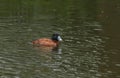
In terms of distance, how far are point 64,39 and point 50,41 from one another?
1440 mm

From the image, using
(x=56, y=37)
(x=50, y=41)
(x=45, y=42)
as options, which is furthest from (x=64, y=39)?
(x=45, y=42)

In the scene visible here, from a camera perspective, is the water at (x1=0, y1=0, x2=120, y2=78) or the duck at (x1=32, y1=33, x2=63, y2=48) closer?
the water at (x1=0, y1=0, x2=120, y2=78)

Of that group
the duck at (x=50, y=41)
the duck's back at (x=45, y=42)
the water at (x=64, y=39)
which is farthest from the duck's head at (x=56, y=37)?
the water at (x=64, y=39)

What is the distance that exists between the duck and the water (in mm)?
565

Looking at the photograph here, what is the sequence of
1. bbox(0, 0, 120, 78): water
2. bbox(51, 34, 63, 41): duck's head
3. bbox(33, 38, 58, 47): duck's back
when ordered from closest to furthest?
bbox(0, 0, 120, 78): water → bbox(33, 38, 58, 47): duck's back → bbox(51, 34, 63, 41): duck's head

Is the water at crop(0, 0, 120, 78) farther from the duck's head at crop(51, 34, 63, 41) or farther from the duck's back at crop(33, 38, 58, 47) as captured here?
the duck's back at crop(33, 38, 58, 47)

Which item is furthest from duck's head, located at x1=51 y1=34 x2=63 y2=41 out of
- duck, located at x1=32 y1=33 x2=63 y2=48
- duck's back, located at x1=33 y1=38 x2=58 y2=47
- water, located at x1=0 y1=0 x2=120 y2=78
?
water, located at x1=0 y1=0 x2=120 y2=78

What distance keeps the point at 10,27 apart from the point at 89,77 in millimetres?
14900

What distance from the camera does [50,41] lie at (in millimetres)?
38000

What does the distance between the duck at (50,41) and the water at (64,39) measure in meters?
0.56

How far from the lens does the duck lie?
121ft

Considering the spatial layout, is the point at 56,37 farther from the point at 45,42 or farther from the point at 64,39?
the point at 45,42

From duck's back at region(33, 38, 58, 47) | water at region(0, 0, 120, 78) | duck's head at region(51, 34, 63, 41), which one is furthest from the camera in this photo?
duck's head at region(51, 34, 63, 41)

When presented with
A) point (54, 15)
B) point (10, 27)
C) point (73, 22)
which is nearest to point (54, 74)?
point (10, 27)
